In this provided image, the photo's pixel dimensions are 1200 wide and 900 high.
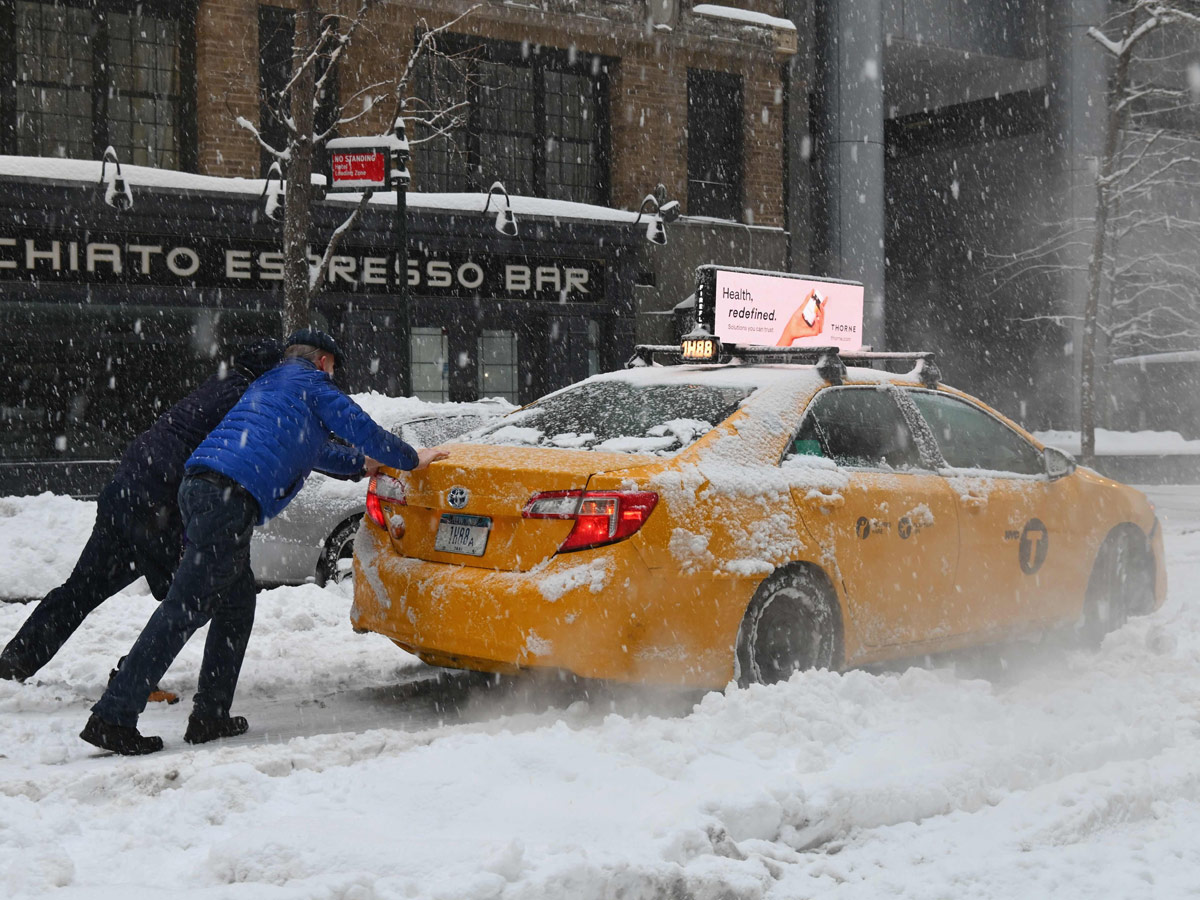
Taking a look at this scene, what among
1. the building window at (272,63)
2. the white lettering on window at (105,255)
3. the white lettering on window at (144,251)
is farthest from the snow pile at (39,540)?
the building window at (272,63)

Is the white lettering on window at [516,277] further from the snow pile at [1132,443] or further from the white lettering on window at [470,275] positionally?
the snow pile at [1132,443]

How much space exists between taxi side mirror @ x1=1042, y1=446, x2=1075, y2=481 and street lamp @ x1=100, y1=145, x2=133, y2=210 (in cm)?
1357

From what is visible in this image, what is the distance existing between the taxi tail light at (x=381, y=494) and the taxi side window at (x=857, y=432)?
5.87ft

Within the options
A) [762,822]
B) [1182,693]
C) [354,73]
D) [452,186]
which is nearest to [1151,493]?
[452,186]

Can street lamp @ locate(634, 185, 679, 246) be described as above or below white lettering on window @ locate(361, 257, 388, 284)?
above

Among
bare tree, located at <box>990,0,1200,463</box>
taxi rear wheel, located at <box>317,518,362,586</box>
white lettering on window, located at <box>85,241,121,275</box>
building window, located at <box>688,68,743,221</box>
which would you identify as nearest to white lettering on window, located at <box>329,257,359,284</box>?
white lettering on window, located at <box>85,241,121,275</box>

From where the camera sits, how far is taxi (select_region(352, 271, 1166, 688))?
5391mm

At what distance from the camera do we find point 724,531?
5.58 metres

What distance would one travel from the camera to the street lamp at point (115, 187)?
57.1 feet

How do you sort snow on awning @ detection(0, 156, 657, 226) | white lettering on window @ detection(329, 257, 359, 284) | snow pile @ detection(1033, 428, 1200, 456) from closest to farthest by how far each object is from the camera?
snow on awning @ detection(0, 156, 657, 226) → white lettering on window @ detection(329, 257, 359, 284) → snow pile @ detection(1033, 428, 1200, 456)

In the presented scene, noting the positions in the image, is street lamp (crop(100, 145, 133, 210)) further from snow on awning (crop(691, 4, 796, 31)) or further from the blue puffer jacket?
the blue puffer jacket

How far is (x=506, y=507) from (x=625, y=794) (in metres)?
1.51

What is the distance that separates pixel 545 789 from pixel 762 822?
732 mm

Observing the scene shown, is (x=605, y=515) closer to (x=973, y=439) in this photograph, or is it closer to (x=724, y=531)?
(x=724, y=531)
